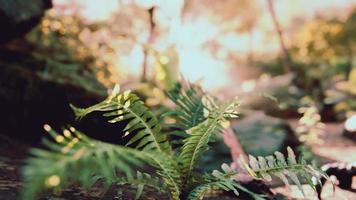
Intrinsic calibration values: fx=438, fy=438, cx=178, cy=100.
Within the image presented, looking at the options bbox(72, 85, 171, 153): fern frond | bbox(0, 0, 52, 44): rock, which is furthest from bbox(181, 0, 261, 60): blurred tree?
bbox(72, 85, 171, 153): fern frond

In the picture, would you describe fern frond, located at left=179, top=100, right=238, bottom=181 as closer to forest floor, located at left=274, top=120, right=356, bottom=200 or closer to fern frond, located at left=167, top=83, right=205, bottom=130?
fern frond, located at left=167, top=83, right=205, bottom=130

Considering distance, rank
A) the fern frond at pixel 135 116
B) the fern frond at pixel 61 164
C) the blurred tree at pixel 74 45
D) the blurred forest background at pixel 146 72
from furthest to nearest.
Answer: the blurred tree at pixel 74 45, the blurred forest background at pixel 146 72, the fern frond at pixel 135 116, the fern frond at pixel 61 164

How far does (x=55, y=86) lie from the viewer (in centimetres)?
443

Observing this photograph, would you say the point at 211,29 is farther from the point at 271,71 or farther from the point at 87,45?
the point at 87,45

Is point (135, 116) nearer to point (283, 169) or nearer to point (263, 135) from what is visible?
point (283, 169)

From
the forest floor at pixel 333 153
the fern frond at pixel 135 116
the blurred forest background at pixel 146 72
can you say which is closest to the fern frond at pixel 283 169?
the fern frond at pixel 135 116

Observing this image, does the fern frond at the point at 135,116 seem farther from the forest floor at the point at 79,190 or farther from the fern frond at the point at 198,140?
the forest floor at the point at 79,190

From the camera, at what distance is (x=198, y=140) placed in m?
2.62

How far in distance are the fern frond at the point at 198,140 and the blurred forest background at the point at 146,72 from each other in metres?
0.71

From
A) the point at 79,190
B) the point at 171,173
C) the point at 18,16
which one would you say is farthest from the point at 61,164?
the point at 18,16

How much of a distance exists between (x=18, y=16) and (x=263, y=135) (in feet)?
10.9

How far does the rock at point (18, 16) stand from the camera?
4156 millimetres

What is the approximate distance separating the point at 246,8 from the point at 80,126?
14449 mm

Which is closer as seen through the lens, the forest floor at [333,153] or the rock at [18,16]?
the forest floor at [333,153]
